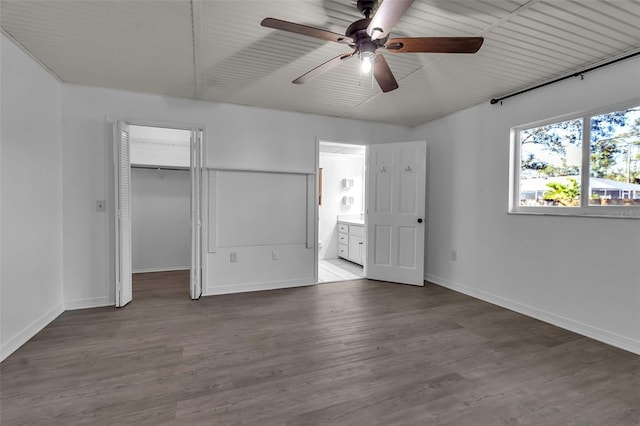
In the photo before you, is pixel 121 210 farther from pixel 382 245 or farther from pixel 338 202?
pixel 338 202

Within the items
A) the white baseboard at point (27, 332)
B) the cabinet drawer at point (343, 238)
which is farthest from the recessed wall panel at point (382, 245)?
the white baseboard at point (27, 332)

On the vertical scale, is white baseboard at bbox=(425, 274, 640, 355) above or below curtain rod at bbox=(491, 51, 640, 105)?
below

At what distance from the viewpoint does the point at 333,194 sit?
6367 millimetres

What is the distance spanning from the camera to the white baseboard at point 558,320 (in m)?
2.48

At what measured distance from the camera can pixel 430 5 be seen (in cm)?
191

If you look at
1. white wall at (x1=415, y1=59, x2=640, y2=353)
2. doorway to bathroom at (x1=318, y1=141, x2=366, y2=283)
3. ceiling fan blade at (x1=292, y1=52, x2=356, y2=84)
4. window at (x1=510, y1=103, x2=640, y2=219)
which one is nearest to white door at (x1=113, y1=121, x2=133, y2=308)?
ceiling fan blade at (x1=292, y1=52, x2=356, y2=84)

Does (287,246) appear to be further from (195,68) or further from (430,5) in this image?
(430,5)

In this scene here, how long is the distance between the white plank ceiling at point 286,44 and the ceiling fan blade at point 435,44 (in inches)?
10.3

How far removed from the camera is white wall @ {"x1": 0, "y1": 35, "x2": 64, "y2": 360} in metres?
2.32

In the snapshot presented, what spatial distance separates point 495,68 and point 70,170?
14.4 feet

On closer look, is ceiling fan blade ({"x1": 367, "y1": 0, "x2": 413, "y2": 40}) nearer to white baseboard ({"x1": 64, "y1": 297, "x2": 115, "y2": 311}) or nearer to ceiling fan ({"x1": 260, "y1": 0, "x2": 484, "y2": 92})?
ceiling fan ({"x1": 260, "y1": 0, "x2": 484, "y2": 92})

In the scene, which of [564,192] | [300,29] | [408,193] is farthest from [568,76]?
[300,29]

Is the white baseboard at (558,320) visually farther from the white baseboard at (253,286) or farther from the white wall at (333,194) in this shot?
the white wall at (333,194)

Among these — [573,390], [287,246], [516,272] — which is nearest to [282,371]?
[573,390]
